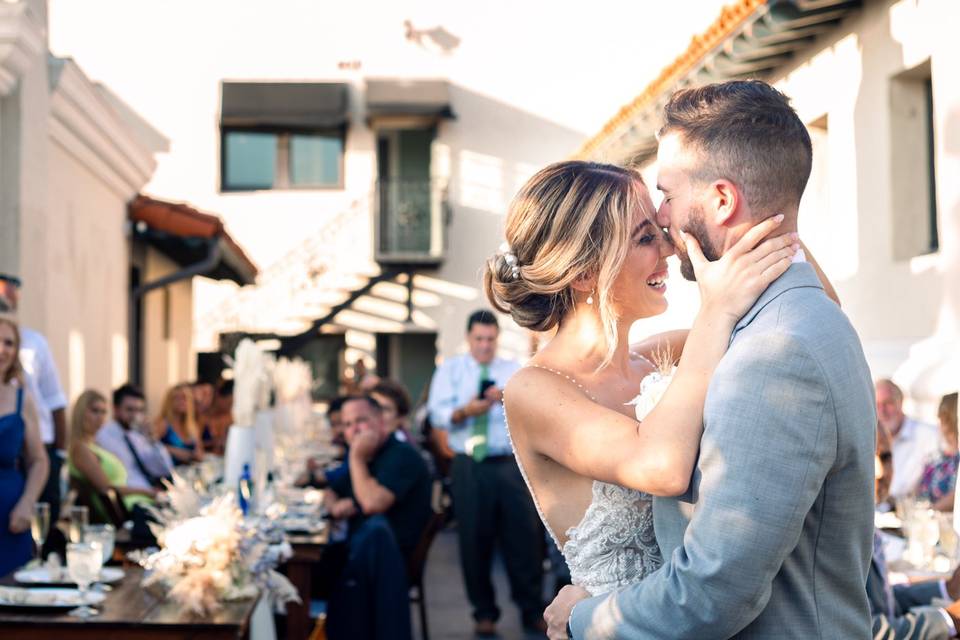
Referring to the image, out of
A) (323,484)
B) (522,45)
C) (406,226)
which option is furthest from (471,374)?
(522,45)

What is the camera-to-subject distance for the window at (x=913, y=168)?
24.8 ft

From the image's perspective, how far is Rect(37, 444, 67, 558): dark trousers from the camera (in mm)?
6480

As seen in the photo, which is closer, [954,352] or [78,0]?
[954,352]

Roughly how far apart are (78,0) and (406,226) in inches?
271

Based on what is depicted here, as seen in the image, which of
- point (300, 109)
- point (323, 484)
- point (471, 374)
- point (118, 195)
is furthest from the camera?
point (300, 109)

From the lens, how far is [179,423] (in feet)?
39.6

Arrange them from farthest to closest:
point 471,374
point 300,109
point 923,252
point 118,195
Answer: point 300,109 < point 118,195 < point 471,374 < point 923,252

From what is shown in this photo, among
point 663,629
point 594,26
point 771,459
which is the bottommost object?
point 663,629

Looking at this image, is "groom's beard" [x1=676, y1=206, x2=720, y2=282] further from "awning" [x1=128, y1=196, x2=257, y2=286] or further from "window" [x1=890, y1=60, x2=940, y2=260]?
"awning" [x1=128, y1=196, x2=257, y2=286]

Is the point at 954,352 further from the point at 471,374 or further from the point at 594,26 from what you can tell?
the point at 594,26

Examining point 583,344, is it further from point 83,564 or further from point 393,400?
point 393,400

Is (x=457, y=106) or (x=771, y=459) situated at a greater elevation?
(x=457, y=106)

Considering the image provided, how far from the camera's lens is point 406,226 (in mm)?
20656

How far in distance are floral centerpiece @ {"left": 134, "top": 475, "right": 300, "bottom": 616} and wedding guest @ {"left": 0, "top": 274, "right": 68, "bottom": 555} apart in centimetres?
297
